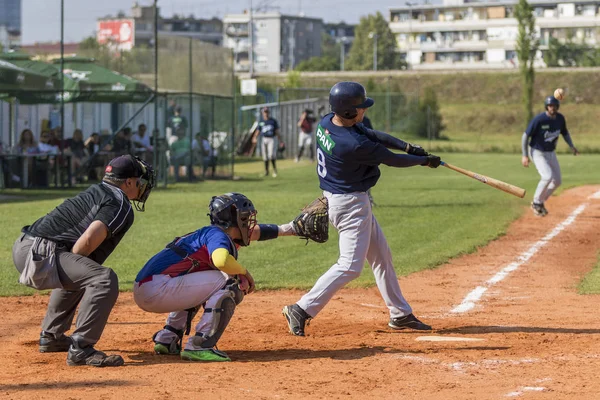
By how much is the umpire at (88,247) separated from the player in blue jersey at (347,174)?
1.55 meters

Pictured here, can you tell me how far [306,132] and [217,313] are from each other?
30269 millimetres

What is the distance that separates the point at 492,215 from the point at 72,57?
14.2 meters

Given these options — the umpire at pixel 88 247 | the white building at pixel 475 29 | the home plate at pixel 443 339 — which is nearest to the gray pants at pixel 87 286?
the umpire at pixel 88 247

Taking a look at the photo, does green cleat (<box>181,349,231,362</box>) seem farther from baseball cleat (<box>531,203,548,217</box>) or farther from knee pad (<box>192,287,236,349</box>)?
baseball cleat (<box>531,203,548,217</box>)

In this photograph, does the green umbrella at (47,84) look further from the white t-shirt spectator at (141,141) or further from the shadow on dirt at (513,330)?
the shadow on dirt at (513,330)

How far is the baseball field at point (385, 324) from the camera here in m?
6.04

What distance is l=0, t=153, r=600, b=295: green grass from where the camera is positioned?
1218 cm

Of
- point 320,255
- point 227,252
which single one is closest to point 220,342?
point 227,252

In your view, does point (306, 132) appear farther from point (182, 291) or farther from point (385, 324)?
point (182, 291)

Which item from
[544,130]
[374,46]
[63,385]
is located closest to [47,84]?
[544,130]

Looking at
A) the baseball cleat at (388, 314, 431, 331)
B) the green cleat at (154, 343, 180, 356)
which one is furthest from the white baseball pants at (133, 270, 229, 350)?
the baseball cleat at (388, 314, 431, 331)

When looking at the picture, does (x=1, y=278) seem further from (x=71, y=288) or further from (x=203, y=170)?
(x=203, y=170)

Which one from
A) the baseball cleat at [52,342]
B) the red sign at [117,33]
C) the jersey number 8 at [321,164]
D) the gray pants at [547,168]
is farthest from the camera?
the red sign at [117,33]

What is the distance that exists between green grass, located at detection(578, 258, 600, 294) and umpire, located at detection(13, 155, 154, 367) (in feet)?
18.2
